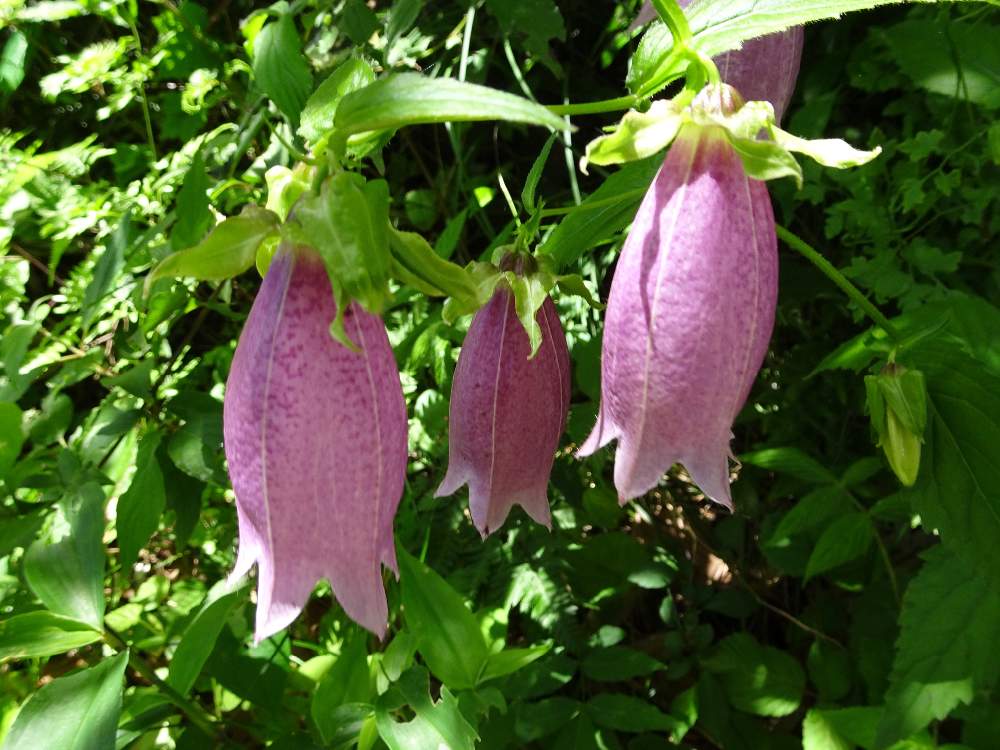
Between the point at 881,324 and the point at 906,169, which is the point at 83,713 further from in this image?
→ the point at 906,169

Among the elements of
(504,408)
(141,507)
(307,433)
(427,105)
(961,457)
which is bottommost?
(141,507)

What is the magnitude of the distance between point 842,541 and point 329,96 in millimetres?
952

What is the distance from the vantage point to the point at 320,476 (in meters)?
0.61

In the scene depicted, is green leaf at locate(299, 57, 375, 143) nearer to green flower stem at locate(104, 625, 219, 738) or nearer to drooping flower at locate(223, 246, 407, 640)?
drooping flower at locate(223, 246, 407, 640)

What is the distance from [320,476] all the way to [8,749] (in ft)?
1.97

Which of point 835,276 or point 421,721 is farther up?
point 835,276

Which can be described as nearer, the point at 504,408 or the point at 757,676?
the point at 504,408

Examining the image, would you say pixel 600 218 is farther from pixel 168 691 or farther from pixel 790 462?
pixel 168 691

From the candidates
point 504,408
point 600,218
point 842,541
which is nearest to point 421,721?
point 504,408

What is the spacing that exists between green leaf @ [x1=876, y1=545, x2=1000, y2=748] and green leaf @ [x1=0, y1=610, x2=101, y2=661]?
966 millimetres

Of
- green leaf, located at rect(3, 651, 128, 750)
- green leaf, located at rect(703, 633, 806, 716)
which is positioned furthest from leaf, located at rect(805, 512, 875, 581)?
green leaf, located at rect(3, 651, 128, 750)

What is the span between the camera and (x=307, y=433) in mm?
610

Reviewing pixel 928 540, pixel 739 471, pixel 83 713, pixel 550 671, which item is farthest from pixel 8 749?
pixel 928 540

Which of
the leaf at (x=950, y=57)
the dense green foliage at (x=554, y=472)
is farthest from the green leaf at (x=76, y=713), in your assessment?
the leaf at (x=950, y=57)
